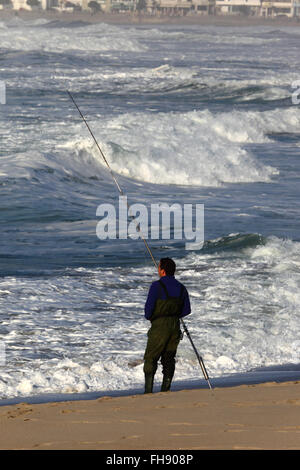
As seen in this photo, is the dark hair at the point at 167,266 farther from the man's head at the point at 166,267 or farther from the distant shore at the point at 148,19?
the distant shore at the point at 148,19

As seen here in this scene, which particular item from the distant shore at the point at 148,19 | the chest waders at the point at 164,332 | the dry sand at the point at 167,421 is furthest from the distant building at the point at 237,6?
the dry sand at the point at 167,421

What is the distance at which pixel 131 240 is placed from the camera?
14242 mm

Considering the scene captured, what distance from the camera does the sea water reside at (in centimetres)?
897

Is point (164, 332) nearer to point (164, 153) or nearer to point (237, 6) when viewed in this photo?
point (164, 153)

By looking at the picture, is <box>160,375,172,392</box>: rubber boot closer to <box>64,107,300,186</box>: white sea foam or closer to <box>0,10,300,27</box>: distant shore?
<box>64,107,300,186</box>: white sea foam

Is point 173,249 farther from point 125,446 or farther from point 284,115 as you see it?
point 284,115

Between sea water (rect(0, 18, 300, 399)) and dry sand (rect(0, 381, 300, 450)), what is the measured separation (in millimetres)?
1206

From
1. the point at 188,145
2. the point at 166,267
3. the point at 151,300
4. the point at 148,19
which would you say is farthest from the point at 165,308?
the point at 148,19

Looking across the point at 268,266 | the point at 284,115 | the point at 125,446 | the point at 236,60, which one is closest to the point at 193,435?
the point at 125,446

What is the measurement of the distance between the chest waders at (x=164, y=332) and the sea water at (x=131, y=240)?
0.95 m

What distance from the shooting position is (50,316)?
10.0 metres

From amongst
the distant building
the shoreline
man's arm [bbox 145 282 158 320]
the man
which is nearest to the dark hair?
the man

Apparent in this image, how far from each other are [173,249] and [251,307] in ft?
10.4
